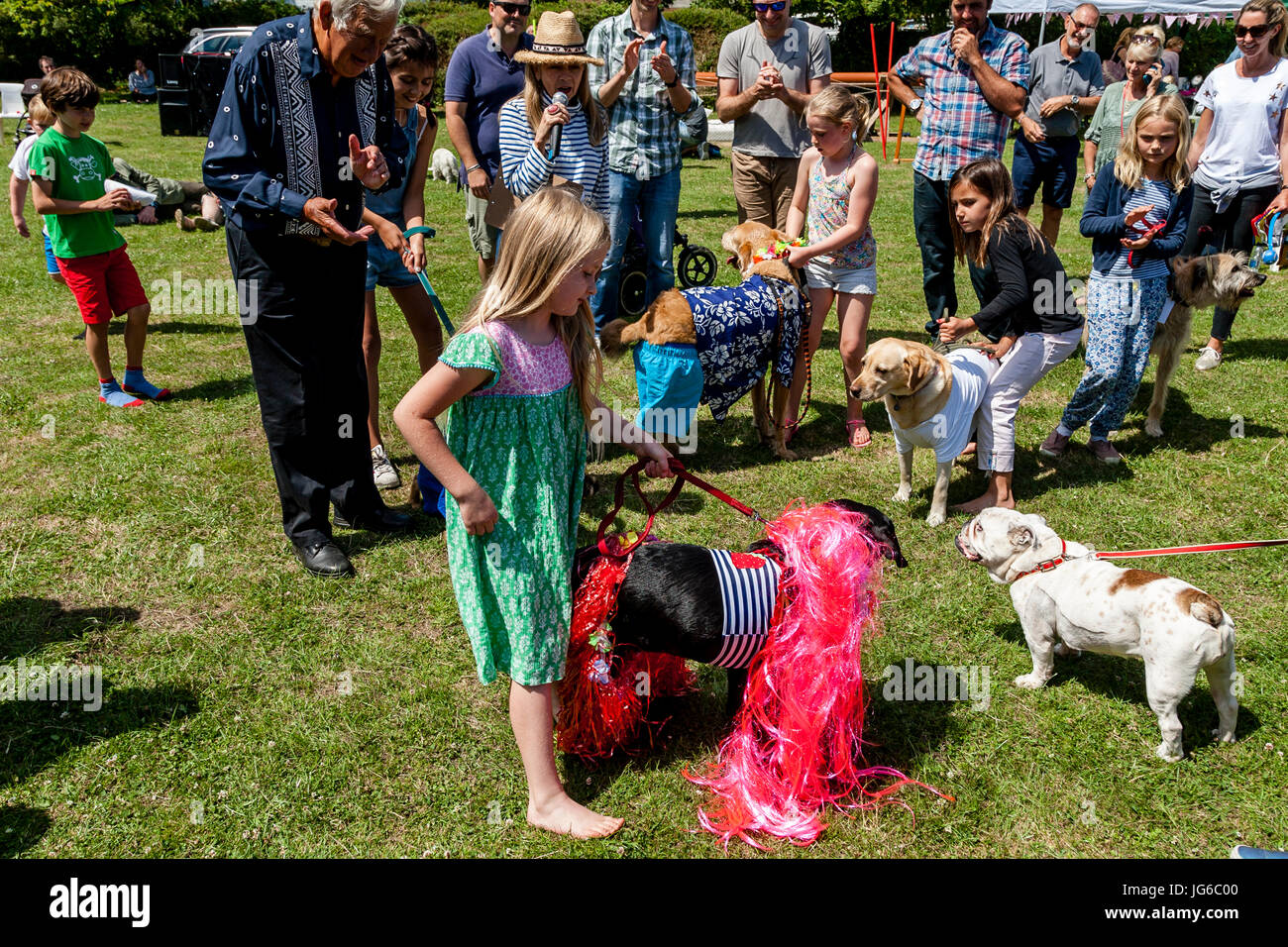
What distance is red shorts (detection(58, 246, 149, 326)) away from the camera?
6.53m

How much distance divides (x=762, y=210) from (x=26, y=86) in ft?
44.9

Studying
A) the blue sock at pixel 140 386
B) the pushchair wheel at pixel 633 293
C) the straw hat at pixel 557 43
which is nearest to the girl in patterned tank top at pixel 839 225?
the straw hat at pixel 557 43

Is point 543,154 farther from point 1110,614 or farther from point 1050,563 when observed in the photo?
point 1110,614

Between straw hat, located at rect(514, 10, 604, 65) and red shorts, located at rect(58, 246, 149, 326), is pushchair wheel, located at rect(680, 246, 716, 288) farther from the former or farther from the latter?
red shorts, located at rect(58, 246, 149, 326)

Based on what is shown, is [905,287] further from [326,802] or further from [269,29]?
[326,802]

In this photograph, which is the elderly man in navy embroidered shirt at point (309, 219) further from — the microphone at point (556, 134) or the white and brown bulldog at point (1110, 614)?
the white and brown bulldog at point (1110, 614)

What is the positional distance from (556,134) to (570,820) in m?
3.92

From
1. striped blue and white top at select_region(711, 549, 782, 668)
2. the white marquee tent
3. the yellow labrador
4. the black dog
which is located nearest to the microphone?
the yellow labrador

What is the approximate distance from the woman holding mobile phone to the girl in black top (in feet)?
11.8

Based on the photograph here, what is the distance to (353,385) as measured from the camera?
475 centimetres

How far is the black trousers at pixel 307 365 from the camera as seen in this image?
4191mm

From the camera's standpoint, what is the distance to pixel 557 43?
5.42 m

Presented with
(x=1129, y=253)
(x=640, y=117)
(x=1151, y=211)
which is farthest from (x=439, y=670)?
(x=1151, y=211)
